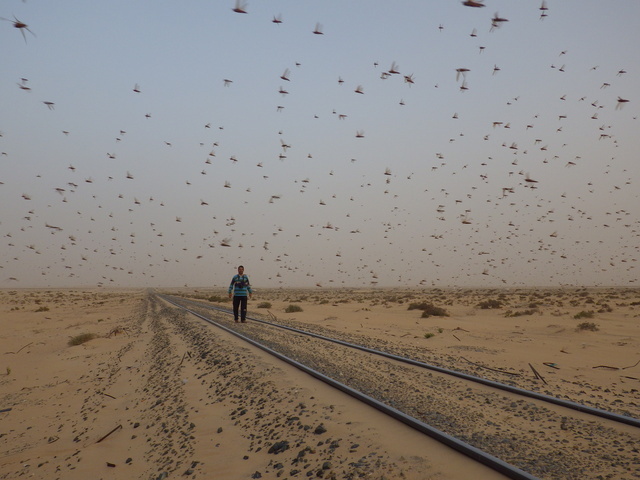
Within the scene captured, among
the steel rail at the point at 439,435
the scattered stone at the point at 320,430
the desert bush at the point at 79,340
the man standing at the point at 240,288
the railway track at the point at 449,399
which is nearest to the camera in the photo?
the steel rail at the point at 439,435

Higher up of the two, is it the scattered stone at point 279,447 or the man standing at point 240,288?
the man standing at point 240,288

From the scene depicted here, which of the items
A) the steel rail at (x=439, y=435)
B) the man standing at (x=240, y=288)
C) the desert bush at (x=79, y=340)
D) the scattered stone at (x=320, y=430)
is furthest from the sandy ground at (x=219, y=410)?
the man standing at (x=240, y=288)

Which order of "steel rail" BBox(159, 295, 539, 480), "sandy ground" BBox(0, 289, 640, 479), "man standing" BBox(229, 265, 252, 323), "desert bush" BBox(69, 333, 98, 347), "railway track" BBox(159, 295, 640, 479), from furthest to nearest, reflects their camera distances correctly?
"man standing" BBox(229, 265, 252, 323) → "desert bush" BBox(69, 333, 98, 347) → "sandy ground" BBox(0, 289, 640, 479) → "railway track" BBox(159, 295, 640, 479) → "steel rail" BBox(159, 295, 539, 480)

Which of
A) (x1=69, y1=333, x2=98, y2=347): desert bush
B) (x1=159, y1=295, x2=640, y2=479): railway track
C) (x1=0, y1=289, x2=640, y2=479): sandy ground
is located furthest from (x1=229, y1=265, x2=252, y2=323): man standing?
(x1=159, y1=295, x2=640, y2=479): railway track

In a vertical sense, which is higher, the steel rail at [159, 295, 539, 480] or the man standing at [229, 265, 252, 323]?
the man standing at [229, 265, 252, 323]

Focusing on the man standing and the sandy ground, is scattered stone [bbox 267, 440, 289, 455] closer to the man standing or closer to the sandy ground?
the sandy ground

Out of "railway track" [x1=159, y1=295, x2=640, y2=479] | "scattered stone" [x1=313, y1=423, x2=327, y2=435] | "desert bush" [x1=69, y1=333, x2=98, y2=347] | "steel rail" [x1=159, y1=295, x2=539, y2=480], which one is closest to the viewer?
"steel rail" [x1=159, y1=295, x2=539, y2=480]

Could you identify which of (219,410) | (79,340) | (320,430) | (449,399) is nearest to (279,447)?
(320,430)

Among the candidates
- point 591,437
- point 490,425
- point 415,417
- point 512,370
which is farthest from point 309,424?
point 512,370

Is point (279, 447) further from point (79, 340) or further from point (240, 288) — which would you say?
point (79, 340)

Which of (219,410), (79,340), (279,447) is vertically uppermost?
(279,447)

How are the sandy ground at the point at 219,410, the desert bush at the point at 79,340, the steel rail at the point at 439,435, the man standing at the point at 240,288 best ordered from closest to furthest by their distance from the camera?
the steel rail at the point at 439,435, the sandy ground at the point at 219,410, the desert bush at the point at 79,340, the man standing at the point at 240,288

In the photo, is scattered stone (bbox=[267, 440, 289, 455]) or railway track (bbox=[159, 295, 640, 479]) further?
scattered stone (bbox=[267, 440, 289, 455])

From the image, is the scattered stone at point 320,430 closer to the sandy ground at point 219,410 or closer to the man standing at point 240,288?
the sandy ground at point 219,410
